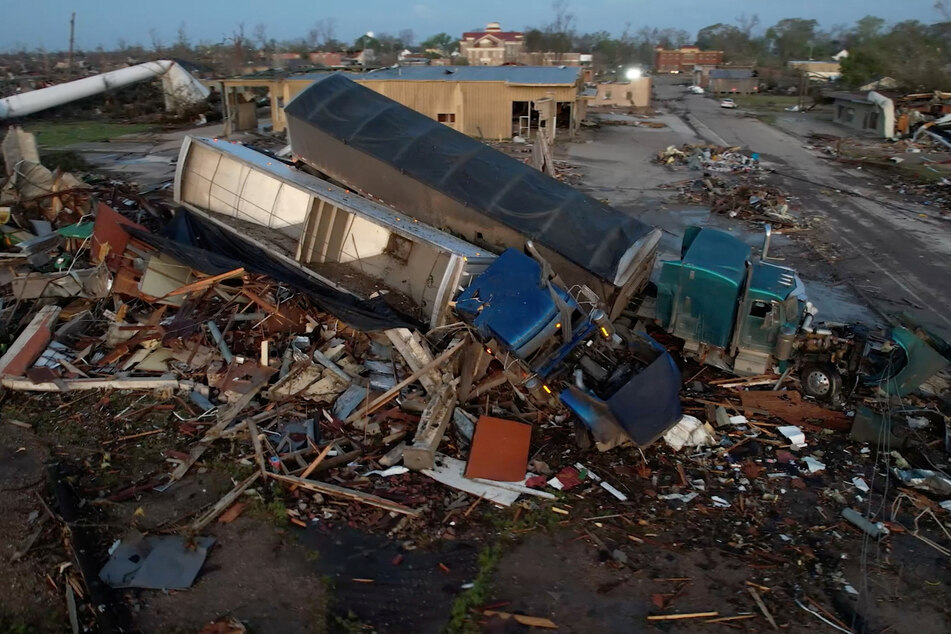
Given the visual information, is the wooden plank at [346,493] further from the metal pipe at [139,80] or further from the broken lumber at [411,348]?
the metal pipe at [139,80]

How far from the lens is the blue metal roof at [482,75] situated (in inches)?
1129

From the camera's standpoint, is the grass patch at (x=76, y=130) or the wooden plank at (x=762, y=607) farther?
the grass patch at (x=76, y=130)

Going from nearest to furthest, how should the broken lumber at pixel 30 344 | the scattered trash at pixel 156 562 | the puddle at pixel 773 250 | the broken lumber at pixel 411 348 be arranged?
the scattered trash at pixel 156 562 < the broken lumber at pixel 411 348 < the broken lumber at pixel 30 344 < the puddle at pixel 773 250

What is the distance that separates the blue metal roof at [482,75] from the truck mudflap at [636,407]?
23332 mm

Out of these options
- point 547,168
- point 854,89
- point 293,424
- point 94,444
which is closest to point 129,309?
point 94,444

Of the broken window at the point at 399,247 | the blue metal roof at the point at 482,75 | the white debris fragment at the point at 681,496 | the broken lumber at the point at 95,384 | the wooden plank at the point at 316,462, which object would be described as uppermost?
the blue metal roof at the point at 482,75

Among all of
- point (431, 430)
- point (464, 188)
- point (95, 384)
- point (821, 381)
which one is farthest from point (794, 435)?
point (95, 384)

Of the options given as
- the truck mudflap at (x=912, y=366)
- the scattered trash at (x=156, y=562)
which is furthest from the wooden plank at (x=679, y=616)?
the truck mudflap at (x=912, y=366)

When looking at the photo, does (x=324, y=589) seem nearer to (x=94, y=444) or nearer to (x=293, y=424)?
(x=293, y=424)

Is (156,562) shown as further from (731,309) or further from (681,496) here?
(731,309)

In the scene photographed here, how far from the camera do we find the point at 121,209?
41.7 feet

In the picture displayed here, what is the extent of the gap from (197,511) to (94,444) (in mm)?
1913

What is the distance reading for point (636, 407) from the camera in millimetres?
7180

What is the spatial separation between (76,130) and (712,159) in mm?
Result: 28347
